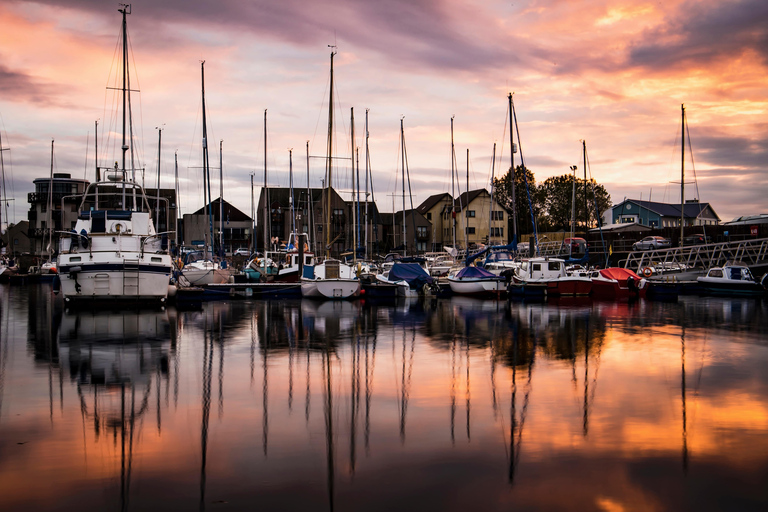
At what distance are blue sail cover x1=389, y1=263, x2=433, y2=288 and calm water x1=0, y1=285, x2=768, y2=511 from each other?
796 inches

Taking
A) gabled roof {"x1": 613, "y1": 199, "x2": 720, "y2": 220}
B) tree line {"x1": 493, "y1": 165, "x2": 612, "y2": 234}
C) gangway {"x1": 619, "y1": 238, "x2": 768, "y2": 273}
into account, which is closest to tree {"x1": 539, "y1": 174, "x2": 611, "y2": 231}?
tree line {"x1": 493, "y1": 165, "x2": 612, "y2": 234}

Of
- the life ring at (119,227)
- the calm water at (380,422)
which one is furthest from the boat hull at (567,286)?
the life ring at (119,227)

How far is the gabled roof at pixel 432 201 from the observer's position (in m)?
113

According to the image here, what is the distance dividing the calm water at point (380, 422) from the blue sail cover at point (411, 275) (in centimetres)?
2022

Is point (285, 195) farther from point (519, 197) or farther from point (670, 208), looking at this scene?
point (670, 208)

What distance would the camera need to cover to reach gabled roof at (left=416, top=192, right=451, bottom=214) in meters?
113

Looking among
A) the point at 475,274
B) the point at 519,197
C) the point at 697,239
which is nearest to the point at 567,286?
the point at 475,274

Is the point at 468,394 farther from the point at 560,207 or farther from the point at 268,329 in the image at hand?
the point at 560,207

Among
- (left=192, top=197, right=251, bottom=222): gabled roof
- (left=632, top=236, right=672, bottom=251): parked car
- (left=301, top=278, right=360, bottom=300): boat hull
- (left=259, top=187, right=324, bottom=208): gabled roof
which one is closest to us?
(left=301, top=278, right=360, bottom=300): boat hull

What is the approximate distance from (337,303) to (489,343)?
17058 mm

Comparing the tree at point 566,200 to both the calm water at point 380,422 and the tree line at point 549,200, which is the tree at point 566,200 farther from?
the calm water at point 380,422

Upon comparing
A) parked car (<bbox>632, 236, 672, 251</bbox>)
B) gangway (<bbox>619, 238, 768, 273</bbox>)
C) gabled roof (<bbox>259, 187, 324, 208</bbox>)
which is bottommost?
gangway (<bbox>619, 238, 768, 273</bbox>)

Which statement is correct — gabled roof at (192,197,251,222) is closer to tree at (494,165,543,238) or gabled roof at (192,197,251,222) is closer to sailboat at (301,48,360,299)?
tree at (494,165,543,238)

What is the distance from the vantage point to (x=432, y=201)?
11538 centimetres
